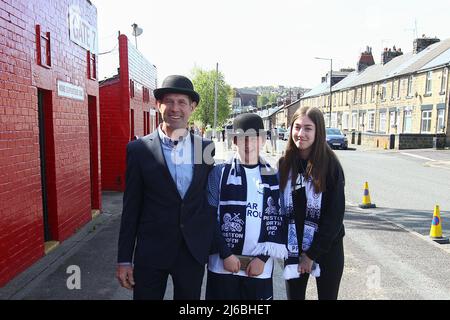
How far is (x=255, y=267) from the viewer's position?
2.47 metres

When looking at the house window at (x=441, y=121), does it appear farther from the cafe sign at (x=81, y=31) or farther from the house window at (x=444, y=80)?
the cafe sign at (x=81, y=31)

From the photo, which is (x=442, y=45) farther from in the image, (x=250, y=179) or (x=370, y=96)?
(x=250, y=179)

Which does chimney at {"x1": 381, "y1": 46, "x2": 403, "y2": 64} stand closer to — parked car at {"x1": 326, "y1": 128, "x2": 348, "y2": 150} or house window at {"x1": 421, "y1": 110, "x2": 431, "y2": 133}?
house window at {"x1": 421, "y1": 110, "x2": 431, "y2": 133}

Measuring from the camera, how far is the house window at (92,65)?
7805mm

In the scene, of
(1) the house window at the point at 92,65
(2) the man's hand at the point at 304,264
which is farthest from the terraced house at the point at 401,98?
(2) the man's hand at the point at 304,264

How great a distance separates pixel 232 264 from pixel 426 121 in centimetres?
3143

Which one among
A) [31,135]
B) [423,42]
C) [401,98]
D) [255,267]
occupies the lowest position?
[255,267]

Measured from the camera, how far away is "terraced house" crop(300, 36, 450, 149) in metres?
26.5

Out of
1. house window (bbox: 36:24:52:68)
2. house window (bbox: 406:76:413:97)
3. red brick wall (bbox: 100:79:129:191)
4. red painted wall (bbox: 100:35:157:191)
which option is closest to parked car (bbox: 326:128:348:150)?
house window (bbox: 406:76:413:97)

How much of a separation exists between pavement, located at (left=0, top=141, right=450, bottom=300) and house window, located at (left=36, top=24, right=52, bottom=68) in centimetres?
287

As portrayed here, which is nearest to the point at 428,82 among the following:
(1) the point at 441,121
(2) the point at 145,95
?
(1) the point at 441,121

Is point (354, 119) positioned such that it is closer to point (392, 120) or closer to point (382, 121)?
point (382, 121)
